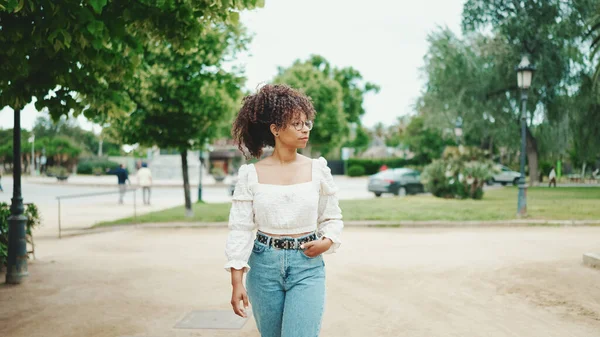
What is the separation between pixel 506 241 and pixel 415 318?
622cm

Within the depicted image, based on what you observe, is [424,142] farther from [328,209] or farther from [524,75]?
[328,209]

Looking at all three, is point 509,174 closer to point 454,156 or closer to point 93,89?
point 454,156

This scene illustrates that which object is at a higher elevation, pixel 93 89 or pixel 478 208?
pixel 93 89

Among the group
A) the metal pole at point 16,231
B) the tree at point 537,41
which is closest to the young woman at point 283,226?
the metal pole at point 16,231

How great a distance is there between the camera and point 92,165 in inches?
2402

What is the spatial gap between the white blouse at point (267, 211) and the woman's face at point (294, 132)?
20 cm

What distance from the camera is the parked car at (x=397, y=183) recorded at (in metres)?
25.1

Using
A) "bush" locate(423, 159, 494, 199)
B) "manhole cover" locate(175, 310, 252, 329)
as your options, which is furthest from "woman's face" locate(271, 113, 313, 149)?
"bush" locate(423, 159, 494, 199)

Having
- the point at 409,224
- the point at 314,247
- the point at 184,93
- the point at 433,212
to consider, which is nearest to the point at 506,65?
the point at 433,212

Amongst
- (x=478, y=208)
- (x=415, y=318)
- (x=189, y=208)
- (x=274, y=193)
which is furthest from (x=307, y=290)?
(x=478, y=208)

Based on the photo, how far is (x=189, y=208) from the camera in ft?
53.8

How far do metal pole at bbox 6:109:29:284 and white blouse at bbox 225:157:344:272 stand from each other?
572 cm

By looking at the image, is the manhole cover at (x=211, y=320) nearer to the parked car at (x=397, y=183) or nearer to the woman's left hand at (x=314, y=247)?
the woman's left hand at (x=314, y=247)

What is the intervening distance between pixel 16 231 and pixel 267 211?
5975 mm
